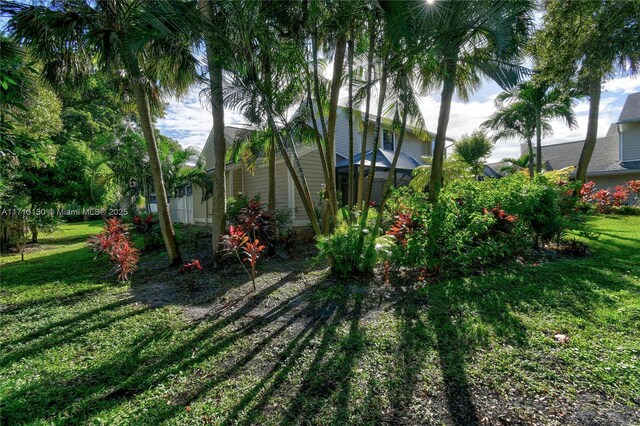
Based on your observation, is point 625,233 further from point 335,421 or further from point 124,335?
point 124,335

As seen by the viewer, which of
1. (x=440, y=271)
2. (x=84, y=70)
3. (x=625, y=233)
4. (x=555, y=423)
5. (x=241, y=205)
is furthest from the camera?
(x=241, y=205)

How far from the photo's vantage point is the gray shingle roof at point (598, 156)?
1764cm

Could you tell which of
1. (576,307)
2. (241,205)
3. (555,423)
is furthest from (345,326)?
(241,205)

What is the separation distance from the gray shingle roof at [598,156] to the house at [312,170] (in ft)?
34.3

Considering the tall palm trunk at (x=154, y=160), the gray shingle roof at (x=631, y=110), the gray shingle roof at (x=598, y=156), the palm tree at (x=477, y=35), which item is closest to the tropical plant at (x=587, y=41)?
the palm tree at (x=477, y=35)

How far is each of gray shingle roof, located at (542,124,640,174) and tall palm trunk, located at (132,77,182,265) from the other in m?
23.2

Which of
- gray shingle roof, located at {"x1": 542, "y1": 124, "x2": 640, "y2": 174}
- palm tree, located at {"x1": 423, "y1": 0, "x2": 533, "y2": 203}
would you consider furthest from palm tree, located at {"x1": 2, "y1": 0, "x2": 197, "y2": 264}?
gray shingle roof, located at {"x1": 542, "y1": 124, "x2": 640, "y2": 174}

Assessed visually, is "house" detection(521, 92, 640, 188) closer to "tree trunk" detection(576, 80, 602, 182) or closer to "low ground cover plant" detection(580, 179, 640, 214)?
"low ground cover plant" detection(580, 179, 640, 214)

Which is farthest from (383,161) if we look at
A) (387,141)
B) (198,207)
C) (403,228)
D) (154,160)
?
(198,207)

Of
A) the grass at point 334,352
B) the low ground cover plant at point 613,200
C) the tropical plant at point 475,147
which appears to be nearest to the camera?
the grass at point 334,352

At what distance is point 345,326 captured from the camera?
3.73 metres

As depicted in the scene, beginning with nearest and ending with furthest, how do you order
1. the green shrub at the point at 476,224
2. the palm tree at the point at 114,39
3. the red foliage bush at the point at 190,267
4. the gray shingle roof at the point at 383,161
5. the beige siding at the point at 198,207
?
the palm tree at the point at 114,39 < the green shrub at the point at 476,224 < the red foliage bush at the point at 190,267 < the gray shingle roof at the point at 383,161 < the beige siding at the point at 198,207

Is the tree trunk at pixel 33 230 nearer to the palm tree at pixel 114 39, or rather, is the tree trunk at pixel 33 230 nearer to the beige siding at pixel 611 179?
the palm tree at pixel 114 39

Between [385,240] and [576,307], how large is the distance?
2.81 meters
